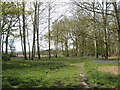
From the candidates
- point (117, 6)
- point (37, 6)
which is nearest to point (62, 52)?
point (37, 6)

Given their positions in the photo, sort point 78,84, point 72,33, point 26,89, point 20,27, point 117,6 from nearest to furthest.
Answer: point 26,89, point 78,84, point 117,6, point 72,33, point 20,27

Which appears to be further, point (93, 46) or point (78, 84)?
point (93, 46)

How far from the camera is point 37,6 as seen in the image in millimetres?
8773

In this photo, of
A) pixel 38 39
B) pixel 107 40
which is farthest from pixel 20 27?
pixel 107 40

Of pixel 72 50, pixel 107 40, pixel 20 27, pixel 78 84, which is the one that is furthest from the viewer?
pixel 20 27

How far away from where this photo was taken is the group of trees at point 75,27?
3971 millimetres

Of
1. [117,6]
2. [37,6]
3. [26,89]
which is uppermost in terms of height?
[37,6]

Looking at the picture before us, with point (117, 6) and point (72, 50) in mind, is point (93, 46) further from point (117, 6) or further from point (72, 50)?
point (117, 6)

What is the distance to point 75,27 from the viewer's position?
5645 mm

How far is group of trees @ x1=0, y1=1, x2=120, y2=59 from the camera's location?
3971 millimetres

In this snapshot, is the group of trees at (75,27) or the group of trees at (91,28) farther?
the group of trees at (75,27)

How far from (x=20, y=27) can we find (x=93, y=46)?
4.63 metres

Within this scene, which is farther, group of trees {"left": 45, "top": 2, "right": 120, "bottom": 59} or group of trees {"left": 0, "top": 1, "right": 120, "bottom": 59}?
group of trees {"left": 0, "top": 1, "right": 120, "bottom": 59}

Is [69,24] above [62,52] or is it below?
above
